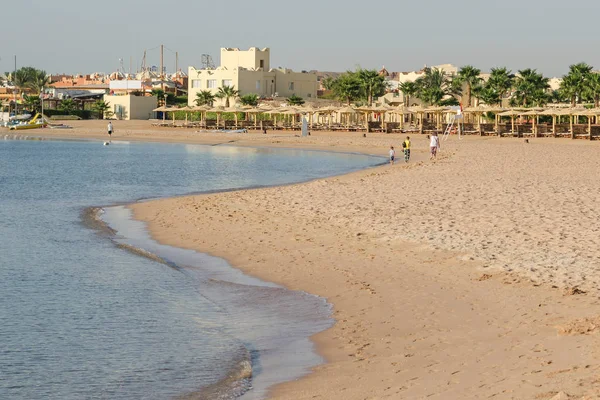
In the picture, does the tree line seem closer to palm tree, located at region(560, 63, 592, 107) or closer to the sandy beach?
palm tree, located at region(560, 63, 592, 107)

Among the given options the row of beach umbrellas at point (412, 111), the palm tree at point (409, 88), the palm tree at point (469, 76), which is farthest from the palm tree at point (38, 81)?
the palm tree at point (469, 76)

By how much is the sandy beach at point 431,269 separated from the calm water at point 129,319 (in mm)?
538

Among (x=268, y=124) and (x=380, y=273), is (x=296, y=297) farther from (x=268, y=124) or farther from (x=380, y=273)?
(x=268, y=124)

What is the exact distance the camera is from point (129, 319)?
11.1 m

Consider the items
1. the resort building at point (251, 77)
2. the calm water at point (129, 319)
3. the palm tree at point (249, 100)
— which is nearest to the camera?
the calm water at point (129, 319)

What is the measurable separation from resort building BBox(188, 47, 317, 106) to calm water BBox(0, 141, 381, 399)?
70525 millimetres

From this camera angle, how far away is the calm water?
27.7 feet

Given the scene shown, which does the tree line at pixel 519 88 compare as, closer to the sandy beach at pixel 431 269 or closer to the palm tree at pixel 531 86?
the palm tree at pixel 531 86

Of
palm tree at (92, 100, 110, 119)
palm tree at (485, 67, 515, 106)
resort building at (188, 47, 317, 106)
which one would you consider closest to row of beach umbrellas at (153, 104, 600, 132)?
palm tree at (485, 67, 515, 106)

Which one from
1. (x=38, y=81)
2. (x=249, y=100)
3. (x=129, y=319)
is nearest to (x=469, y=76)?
(x=249, y=100)

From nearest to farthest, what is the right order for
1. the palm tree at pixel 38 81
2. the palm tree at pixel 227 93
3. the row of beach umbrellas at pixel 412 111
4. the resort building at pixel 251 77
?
the row of beach umbrellas at pixel 412 111, the palm tree at pixel 227 93, the resort building at pixel 251 77, the palm tree at pixel 38 81

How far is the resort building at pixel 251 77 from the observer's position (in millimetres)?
92750

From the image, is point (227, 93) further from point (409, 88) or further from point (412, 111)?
point (412, 111)

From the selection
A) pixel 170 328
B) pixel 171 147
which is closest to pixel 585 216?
pixel 170 328
